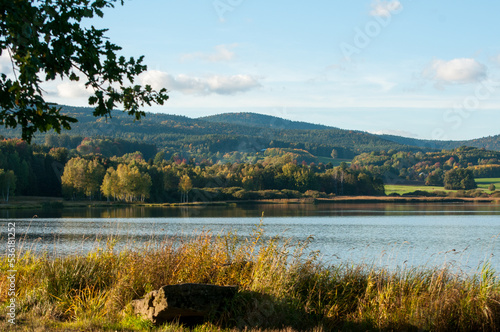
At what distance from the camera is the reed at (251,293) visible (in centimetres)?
944

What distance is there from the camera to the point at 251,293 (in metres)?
9.82

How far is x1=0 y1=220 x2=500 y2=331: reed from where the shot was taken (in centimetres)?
944

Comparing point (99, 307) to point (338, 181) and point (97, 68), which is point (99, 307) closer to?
point (97, 68)

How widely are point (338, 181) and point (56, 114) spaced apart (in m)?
159

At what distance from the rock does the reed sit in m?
0.21

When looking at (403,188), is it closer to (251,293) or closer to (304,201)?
(304,201)

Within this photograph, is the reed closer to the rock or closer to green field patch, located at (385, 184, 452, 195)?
the rock

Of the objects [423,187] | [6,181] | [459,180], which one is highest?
[459,180]

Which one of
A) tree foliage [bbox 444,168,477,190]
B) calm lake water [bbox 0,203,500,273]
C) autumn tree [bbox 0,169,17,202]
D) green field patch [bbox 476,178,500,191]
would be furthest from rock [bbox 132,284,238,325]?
green field patch [bbox 476,178,500,191]

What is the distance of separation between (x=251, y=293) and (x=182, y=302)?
1460 mm

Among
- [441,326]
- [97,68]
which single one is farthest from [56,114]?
[441,326]

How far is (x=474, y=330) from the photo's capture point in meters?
10.4

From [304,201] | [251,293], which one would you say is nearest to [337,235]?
[251,293]

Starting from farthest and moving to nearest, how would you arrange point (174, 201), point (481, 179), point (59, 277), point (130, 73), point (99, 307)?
point (481, 179)
point (174, 201)
point (59, 277)
point (99, 307)
point (130, 73)
